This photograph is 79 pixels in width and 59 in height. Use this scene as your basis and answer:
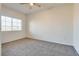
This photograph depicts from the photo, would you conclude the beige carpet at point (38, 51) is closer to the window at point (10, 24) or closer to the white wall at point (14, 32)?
the white wall at point (14, 32)

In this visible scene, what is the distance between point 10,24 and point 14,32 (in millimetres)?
674

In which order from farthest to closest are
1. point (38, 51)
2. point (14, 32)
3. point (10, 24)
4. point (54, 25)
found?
point (14, 32), point (10, 24), point (54, 25), point (38, 51)

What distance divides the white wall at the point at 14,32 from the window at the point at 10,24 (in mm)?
250

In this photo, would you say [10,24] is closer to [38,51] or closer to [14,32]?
[14,32]

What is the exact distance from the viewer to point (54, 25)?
5.30 meters

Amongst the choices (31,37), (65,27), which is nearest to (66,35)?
(65,27)

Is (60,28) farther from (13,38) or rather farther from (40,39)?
(13,38)

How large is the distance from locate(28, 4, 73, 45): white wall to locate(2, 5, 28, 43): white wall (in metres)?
0.78

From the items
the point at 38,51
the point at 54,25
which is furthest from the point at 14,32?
the point at 38,51

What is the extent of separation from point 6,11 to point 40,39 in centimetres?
308

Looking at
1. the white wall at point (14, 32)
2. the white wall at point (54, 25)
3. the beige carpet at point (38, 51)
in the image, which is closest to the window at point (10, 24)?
the white wall at point (14, 32)

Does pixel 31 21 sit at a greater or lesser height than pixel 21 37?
greater

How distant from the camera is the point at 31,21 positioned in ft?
23.0

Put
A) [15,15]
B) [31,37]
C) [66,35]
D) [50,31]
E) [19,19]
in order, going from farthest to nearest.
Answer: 1. [31,37]
2. [19,19]
3. [15,15]
4. [50,31]
5. [66,35]
